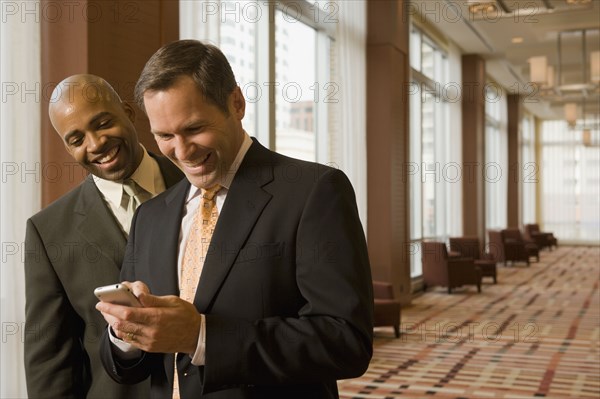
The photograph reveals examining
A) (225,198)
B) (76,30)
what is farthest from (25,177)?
(225,198)

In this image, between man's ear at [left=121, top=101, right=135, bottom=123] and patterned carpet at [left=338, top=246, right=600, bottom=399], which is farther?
patterned carpet at [left=338, top=246, right=600, bottom=399]

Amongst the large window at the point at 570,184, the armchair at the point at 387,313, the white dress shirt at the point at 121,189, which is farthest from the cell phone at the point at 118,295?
the large window at the point at 570,184

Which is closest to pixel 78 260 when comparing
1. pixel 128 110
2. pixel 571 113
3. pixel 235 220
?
pixel 128 110

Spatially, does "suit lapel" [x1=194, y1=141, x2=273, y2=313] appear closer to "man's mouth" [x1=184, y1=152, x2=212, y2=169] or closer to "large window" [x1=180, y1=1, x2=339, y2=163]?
"man's mouth" [x1=184, y1=152, x2=212, y2=169]

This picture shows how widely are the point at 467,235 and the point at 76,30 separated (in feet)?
45.7

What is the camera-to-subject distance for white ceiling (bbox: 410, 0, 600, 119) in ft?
40.3

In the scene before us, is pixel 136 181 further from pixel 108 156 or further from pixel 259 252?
pixel 259 252

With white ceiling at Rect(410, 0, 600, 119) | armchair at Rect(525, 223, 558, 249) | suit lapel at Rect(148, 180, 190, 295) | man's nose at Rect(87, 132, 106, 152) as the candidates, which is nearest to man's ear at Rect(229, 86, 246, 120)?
suit lapel at Rect(148, 180, 190, 295)

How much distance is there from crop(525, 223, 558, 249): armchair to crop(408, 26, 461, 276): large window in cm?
821

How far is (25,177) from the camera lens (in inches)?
168

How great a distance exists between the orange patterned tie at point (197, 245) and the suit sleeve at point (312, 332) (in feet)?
0.54

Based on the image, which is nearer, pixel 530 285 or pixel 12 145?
pixel 12 145

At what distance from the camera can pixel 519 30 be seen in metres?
14.5

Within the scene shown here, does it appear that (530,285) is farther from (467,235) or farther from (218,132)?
(218,132)
